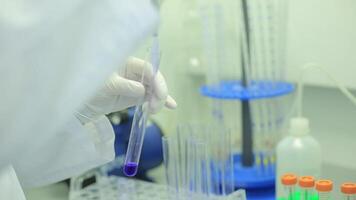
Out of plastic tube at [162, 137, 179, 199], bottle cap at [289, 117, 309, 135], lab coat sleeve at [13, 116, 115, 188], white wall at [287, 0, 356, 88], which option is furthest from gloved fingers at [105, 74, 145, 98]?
white wall at [287, 0, 356, 88]

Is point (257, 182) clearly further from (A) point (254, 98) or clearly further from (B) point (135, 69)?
(B) point (135, 69)

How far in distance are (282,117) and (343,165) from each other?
0.79ft

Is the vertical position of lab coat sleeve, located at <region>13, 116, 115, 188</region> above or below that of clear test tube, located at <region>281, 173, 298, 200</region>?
above

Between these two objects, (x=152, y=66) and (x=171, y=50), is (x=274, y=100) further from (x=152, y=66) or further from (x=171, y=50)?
(x=152, y=66)

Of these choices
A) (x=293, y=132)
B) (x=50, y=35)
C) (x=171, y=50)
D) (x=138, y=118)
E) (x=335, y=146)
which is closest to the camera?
(x=50, y=35)

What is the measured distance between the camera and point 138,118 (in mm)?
990

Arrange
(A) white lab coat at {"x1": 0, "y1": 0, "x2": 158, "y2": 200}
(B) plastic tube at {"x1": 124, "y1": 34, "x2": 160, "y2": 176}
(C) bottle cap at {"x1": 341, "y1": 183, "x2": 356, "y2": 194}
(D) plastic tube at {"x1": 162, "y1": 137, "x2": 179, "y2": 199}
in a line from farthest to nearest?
(D) plastic tube at {"x1": 162, "y1": 137, "x2": 179, "y2": 199} < (C) bottle cap at {"x1": 341, "y1": 183, "x2": 356, "y2": 194} < (B) plastic tube at {"x1": 124, "y1": 34, "x2": 160, "y2": 176} < (A) white lab coat at {"x1": 0, "y1": 0, "x2": 158, "y2": 200}

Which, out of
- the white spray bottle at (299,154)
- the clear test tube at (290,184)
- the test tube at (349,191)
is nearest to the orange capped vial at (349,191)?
the test tube at (349,191)

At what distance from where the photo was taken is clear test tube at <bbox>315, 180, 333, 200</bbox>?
3.45ft

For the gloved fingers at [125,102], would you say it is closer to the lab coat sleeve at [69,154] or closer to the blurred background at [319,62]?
the lab coat sleeve at [69,154]

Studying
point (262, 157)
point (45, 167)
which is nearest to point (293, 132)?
point (262, 157)

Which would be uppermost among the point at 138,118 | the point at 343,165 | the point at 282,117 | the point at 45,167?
the point at 138,118

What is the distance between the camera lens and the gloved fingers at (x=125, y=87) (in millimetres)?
1004

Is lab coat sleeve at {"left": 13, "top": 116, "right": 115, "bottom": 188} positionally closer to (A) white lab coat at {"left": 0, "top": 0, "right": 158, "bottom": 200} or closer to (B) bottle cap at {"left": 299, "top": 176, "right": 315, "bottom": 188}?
(A) white lab coat at {"left": 0, "top": 0, "right": 158, "bottom": 200}
